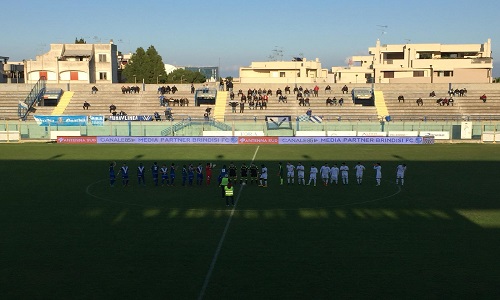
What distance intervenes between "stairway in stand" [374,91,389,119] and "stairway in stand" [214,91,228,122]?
18.8m

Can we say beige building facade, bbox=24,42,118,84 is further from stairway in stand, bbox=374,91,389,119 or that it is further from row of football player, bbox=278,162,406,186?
row of football player, bbox=278,162,406,186

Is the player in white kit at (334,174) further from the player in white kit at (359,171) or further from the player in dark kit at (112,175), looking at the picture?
the player in dark kit at (112,175)

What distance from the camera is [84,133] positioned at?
5288 centimetres

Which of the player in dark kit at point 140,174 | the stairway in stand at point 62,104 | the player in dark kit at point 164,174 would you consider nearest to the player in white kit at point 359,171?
the player in dark kit at point 164,174

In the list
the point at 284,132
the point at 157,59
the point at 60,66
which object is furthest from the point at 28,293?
the point at 157,59

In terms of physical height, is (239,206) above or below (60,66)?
below

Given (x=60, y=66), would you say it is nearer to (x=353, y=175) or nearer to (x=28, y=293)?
(x=353, y=175)

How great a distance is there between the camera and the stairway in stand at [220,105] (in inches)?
2437

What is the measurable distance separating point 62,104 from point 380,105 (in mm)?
39687

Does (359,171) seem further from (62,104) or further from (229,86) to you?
(62,104)

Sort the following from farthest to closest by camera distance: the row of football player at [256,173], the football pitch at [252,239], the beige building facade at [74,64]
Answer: the beige building facade at [74,64] < the row of football player at [256,173] < the football pitch at [252,239]

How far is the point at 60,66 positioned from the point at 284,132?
51689 millimetres

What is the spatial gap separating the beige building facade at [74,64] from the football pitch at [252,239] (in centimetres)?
5994

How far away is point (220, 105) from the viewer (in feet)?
213
